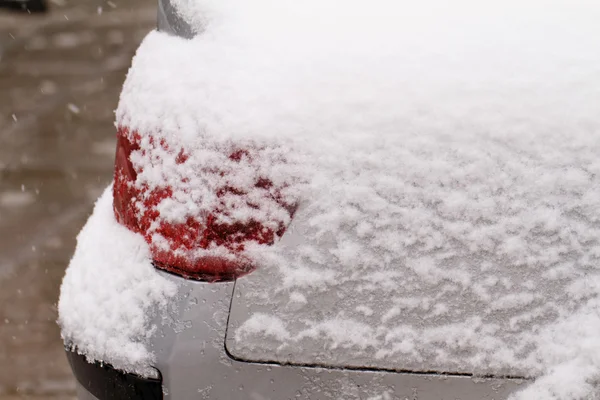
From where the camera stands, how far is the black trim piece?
1.36 m

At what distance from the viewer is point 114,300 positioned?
1.42m

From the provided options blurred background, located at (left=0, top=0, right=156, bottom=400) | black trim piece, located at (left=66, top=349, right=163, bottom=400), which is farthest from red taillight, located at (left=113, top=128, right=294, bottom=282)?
blurred background, located at (left=0, top=0, right=156, bottom=400)

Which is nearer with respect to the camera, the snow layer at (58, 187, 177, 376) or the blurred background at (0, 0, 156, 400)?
the snow layer at (58, 187, 177, 376)

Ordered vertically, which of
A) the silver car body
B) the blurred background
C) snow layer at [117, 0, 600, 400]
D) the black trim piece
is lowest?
the blurred background

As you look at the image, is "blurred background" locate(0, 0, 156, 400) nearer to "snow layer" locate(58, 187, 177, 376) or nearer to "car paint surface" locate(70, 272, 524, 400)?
"snow layer" locate(58, 187, 177, 376)

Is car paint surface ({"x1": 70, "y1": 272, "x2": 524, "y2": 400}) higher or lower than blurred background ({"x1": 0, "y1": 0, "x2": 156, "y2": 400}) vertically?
higher

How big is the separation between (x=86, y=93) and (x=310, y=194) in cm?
331

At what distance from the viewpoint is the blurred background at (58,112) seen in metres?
3.94

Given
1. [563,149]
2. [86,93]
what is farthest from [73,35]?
[563,149]

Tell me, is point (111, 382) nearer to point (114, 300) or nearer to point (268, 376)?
point (114, 300)

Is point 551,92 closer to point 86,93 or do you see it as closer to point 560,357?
point 560,357

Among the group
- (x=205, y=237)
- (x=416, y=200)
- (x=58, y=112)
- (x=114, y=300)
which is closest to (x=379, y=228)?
(x=416, y=200)

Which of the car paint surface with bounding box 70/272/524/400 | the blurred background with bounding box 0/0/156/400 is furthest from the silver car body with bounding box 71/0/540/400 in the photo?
the blurred background with bounding box 0/0/156/400

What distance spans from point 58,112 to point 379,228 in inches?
135
